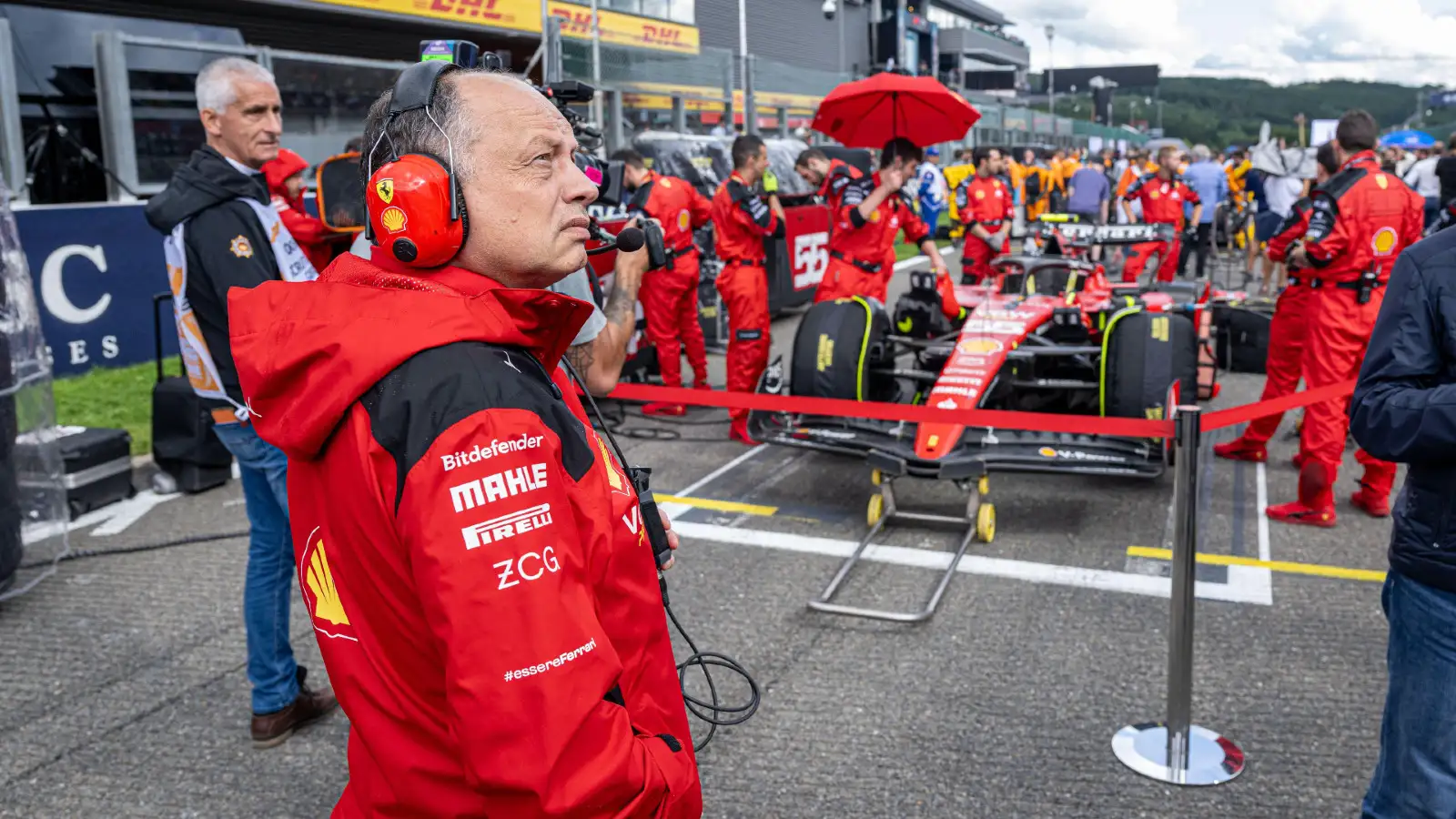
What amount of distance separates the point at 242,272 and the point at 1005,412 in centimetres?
256

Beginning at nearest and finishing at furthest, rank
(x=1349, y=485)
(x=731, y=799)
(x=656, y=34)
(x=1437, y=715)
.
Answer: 1. (x=1437, y=715)
2. (x=731, y=799)
3. (x=1349, y=485)
4. (x=656, y=34)

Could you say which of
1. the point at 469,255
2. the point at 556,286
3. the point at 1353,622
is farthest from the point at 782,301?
the point at 469,255

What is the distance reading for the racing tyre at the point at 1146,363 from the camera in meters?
5.75

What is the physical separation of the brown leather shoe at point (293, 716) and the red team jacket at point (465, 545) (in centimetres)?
239

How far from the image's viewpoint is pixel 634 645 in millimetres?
1419

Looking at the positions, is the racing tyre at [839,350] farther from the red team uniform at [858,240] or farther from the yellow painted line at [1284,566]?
the yellow painted line at [1284,566]

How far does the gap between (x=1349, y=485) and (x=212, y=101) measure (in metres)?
5.82

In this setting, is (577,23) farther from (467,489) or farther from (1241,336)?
(467,489)

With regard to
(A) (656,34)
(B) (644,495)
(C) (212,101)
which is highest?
(A) (656,34)

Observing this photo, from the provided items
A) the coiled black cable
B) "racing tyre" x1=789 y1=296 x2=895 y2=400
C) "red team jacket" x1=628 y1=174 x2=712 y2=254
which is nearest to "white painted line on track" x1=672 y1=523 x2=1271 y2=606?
"racing tyre" x1=789 y1=296 x2=895 y2=400

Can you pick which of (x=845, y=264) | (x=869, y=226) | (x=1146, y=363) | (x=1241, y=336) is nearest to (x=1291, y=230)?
(x=1146, y=363)

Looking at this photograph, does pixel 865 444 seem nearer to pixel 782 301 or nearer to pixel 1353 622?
pixel 1353 622

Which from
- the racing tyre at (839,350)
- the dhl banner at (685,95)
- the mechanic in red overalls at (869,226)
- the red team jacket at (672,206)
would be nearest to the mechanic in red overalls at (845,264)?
the mechanic in red overalls at (869,226)

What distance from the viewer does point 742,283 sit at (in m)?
7.78
